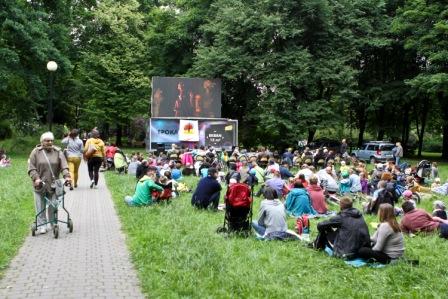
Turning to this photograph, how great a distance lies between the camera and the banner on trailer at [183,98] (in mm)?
35562

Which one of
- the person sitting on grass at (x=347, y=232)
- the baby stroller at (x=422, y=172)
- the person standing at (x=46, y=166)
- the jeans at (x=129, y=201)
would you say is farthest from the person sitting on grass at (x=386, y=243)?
the baby stroller at (x=422, y=172)

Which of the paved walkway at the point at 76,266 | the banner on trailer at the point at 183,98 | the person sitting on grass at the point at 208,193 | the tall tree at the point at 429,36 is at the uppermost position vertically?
→ the tall tree at the point at 429,36

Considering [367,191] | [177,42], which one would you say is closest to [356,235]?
[367,191]

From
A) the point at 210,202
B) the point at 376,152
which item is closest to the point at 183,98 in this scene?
the point at 376,152

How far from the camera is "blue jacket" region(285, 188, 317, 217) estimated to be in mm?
13758

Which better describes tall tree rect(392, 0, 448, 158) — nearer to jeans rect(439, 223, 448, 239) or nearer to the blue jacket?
the blue jacket

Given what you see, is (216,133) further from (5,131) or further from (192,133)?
(5,131)

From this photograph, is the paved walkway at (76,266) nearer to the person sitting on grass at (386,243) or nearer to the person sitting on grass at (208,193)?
the person sitting on grass at (208,193)

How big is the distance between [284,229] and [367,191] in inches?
354

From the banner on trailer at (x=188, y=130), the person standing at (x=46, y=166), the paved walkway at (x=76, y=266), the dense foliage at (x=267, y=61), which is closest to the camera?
the paved walkway at (x=76, y=266)

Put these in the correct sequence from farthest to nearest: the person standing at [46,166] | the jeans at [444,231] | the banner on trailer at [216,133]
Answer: the banner on trailer at [216,133] → the jeans at [444,231] → the person standing at [46,166]

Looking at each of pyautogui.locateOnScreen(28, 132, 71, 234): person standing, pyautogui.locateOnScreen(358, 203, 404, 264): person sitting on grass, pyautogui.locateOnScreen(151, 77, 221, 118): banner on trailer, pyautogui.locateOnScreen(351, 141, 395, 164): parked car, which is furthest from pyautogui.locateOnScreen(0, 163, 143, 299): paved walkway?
pyautogui.locateOnScreen(351, 141, 395, 164): parked car

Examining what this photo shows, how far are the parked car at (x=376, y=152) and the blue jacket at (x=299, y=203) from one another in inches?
Result: 912

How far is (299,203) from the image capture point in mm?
13789
